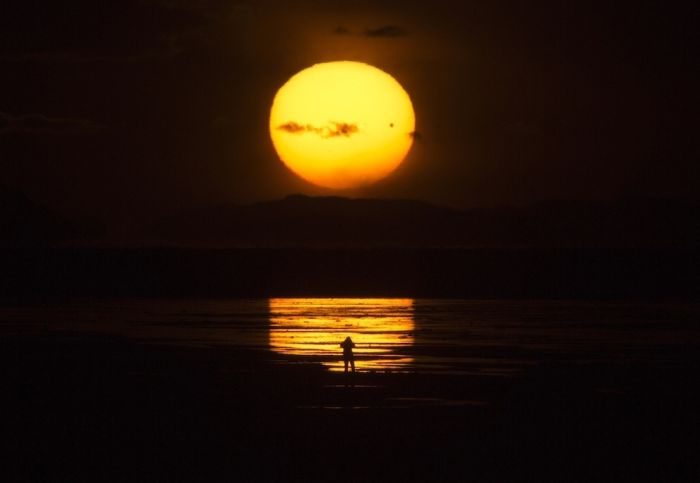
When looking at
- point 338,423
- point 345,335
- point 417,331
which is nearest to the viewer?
point 338,423

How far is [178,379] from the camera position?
112ft

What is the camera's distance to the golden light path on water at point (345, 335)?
39594mm

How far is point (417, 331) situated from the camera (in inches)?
2092

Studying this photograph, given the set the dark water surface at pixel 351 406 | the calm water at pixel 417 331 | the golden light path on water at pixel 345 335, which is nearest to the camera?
the dark water surface at pixel 351 406

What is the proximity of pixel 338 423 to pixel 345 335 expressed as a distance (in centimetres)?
2367

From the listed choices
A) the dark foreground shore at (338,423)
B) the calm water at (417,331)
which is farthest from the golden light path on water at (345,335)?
the dark foreground shore at (338,423)

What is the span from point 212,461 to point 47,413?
257 inches

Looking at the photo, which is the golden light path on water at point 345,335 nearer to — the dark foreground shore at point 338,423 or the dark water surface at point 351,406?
the dark water surface at point 351,406

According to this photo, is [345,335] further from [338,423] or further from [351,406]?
[338,423]

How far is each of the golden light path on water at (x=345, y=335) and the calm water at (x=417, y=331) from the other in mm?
39

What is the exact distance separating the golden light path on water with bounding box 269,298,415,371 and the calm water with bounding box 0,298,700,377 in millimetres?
39

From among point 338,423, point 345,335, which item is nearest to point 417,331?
point 345,335

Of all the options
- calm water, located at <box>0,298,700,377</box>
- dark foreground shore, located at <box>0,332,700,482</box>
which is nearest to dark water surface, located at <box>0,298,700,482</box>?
dark foreground shore, located at <box>0,332,700,482</box>

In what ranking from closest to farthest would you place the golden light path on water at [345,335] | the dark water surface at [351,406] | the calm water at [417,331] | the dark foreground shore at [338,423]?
the dark foreground shore at [338,423], the dark water surface at [351,406], the golden light path on water at [345,335], the calm water at [417,331]
